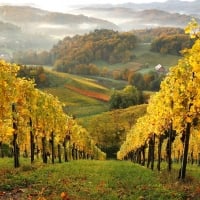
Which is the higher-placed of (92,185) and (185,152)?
(185,152)

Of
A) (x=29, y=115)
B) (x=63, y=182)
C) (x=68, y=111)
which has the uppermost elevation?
(x=29, y=115)

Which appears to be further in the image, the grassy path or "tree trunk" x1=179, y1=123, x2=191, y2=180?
"tree trunk" x1=179, y1=123, x2=191, y2=180

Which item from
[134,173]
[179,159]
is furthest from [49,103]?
[179,159]

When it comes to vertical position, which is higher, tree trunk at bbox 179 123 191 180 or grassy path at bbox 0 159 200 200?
tree trunk at bbox 179 123 191 180

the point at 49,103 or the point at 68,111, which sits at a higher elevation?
the point at 49,103

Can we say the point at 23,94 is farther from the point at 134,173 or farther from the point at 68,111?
the point at 68,111

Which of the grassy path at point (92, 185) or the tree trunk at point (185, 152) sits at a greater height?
the tree trunk at point (185, 152)

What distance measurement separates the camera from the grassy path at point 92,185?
108ft

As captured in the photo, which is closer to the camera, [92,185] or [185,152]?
[92,185]

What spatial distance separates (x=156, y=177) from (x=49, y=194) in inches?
536

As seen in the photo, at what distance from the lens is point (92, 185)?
37625 millimetres

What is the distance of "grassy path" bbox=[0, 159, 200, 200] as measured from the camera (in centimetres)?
3291

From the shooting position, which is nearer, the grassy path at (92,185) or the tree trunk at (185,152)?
the grassy path at (92,185)

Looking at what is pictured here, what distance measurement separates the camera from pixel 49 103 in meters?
57.1
